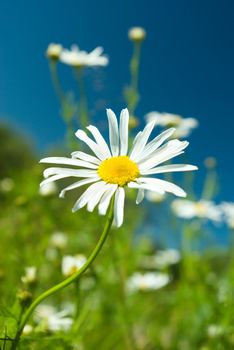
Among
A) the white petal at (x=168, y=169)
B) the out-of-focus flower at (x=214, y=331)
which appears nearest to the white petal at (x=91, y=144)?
the white petal at (x=168, y=169)

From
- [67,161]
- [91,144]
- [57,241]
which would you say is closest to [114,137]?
[91,144]

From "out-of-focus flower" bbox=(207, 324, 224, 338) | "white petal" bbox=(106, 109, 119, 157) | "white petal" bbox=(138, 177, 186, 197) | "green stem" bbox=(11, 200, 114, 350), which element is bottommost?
"green stem" bbox=(11, 200, 114, 350)

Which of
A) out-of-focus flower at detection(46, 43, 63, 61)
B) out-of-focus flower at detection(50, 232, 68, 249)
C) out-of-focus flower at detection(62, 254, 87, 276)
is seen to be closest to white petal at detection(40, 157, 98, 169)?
out-of-focus flower at detection(62, 254, 87, 276)

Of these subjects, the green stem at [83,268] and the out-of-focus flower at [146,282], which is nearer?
the green stem at [83,268]

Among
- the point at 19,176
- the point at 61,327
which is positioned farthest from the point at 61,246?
the point at 61,327

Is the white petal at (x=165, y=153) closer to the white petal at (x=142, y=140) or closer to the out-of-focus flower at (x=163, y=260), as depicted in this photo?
the white petal at (x=142, y=140)

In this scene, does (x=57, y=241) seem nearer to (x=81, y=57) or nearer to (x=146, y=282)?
(x=146, y=282)

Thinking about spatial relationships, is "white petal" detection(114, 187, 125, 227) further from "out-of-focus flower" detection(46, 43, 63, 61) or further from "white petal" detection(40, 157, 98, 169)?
"out-of-focus flower" detection(46, 43, 63, 61)
